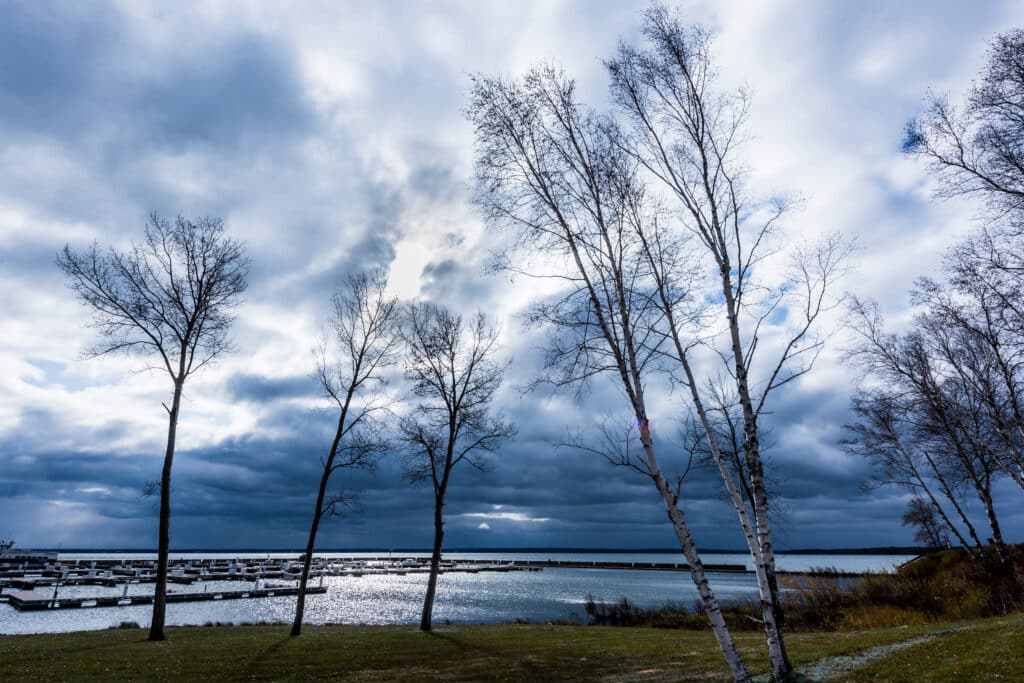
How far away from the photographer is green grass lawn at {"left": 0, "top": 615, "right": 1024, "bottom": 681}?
36.3ft

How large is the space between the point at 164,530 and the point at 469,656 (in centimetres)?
1259

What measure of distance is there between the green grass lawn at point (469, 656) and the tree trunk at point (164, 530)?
31.7 inches

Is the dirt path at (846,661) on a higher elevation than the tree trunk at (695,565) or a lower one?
lower

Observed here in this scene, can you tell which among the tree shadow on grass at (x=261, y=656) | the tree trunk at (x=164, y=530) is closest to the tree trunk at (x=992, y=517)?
the tree shadow on grass at (x=261, y=656)

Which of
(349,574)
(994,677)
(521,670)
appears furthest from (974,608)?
(349,574)

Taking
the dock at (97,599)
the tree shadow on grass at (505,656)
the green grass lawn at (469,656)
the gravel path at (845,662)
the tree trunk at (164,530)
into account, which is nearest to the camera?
the gravel path at (845,662)

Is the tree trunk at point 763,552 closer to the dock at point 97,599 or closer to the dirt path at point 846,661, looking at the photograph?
the dirt path at point 846,661

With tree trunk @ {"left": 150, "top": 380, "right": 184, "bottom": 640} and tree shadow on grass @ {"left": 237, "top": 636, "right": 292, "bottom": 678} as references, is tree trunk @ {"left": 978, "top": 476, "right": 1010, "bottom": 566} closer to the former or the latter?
tree shadow on grass @ {"left": 237, "top": 636, "right": 292, "bottom": 678}

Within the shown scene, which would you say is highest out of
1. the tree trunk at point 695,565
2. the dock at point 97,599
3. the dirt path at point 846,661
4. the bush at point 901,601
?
the tree trunk at point 695,565

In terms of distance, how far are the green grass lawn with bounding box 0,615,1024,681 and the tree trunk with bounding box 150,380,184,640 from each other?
2.64 feet

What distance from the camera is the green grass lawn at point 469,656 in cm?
1107

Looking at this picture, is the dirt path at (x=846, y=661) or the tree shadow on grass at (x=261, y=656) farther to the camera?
the tree shadow on grass at (x=261, y=656)

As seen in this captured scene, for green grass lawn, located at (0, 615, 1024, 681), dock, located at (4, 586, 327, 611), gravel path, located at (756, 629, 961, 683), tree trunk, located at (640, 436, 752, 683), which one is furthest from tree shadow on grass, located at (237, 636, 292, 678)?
dock, located at (4, 586, 327, 611)

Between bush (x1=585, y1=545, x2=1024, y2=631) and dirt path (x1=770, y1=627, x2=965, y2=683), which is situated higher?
dirt path (x1=770, y1=627, x2=965, y2=683)
